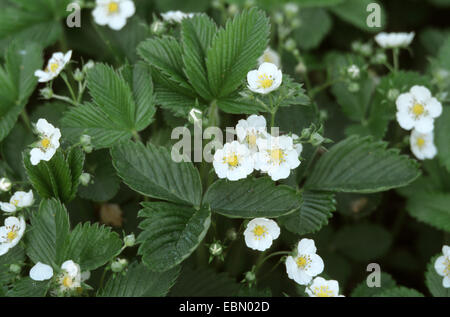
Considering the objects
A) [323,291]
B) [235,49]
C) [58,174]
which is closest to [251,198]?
[323,291]

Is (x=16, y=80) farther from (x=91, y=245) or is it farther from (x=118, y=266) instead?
(x=118, y=266)

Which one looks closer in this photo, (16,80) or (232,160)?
(232,160)

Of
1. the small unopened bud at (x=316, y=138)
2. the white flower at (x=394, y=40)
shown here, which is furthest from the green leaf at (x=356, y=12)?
the small unopened bud at (x=316, y=138)

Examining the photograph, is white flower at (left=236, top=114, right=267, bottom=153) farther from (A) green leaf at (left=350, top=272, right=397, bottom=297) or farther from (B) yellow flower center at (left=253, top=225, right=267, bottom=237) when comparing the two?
(A) green leaf at (left=350, top=272, right=397, bottom=297)

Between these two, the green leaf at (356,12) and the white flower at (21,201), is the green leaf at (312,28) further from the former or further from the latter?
the white flower at (21,201)

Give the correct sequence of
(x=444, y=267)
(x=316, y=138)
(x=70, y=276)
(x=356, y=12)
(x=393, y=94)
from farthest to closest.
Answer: (x=356, y=12)
(x=393, y=94)
(x=444, y=267)
(x=316, y=138)
(x=70, y=276)
